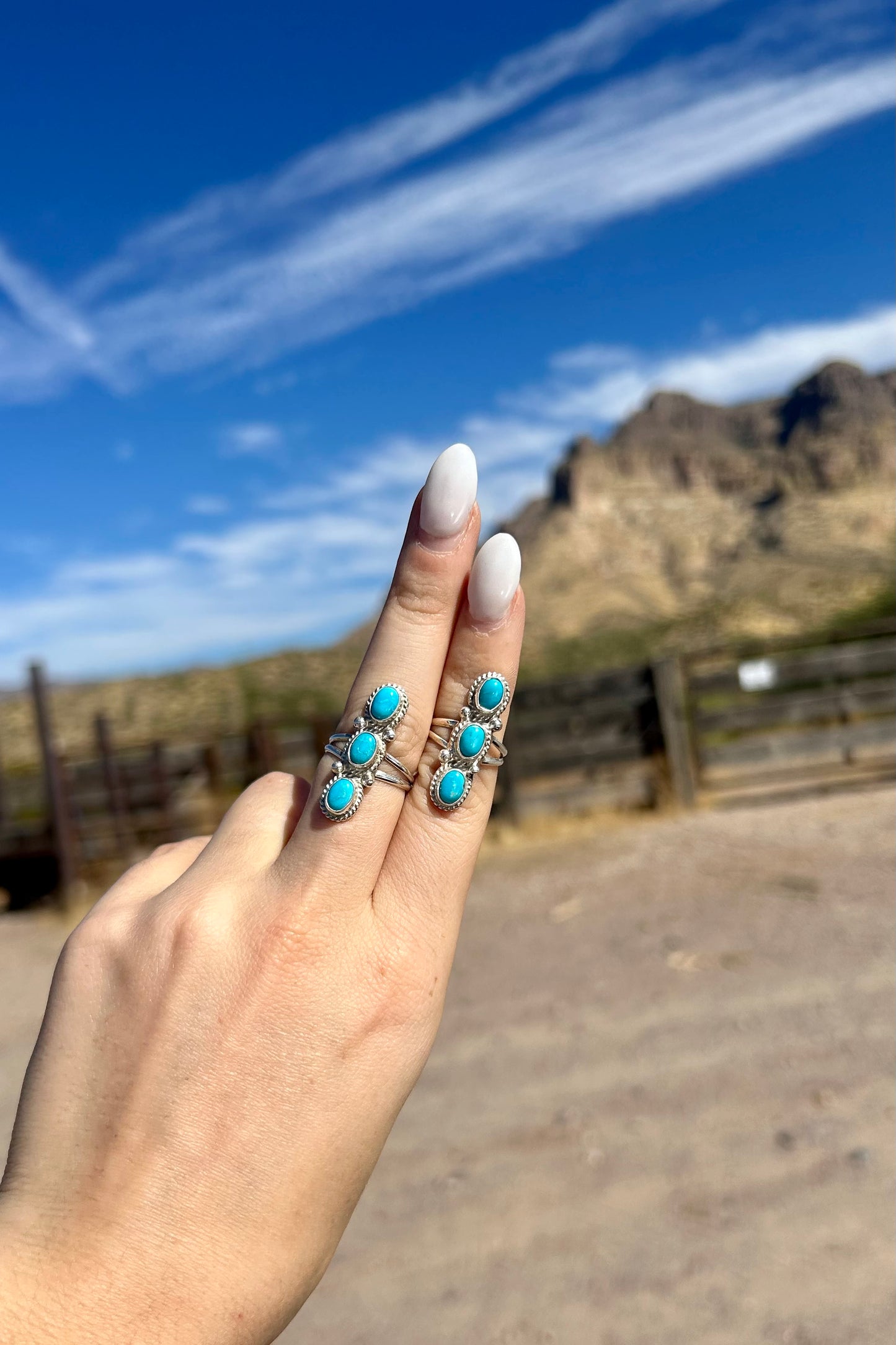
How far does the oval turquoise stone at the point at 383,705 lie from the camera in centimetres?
110

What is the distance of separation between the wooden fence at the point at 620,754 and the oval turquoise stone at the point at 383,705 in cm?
724

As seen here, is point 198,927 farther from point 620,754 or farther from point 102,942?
point 620,754

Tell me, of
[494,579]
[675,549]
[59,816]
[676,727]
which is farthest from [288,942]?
[675,549]

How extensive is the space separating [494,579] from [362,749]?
0.25m

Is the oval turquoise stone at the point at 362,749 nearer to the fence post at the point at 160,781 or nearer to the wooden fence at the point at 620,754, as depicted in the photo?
the wooden fence at the point at 620,754

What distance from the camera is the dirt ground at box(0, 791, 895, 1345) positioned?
8.39ft

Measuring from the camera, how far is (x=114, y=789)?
841cm

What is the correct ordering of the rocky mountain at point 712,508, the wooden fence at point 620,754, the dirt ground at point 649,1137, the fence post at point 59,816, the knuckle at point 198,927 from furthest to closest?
the rocky mountain at point 712,508, the wooden fence at point 620,754, the fence post at point 59,816, the dirt ground at point 649,1137, the knuckle at point 198,927

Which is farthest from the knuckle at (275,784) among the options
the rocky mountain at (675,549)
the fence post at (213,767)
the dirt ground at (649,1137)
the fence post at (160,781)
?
the rocky mountain at (675,549)

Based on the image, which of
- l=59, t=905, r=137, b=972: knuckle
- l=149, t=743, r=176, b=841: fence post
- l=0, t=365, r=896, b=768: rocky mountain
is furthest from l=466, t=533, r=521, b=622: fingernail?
l=0, t=365, r=896, b=768: rocky mountain

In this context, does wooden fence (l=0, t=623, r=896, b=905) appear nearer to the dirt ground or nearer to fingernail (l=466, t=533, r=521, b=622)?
the dirt ground

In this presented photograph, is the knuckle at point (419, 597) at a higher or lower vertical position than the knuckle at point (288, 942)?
higher

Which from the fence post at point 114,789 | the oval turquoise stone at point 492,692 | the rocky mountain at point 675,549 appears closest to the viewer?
the oval turquoise stone at point 492,692

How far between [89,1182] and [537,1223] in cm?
246
